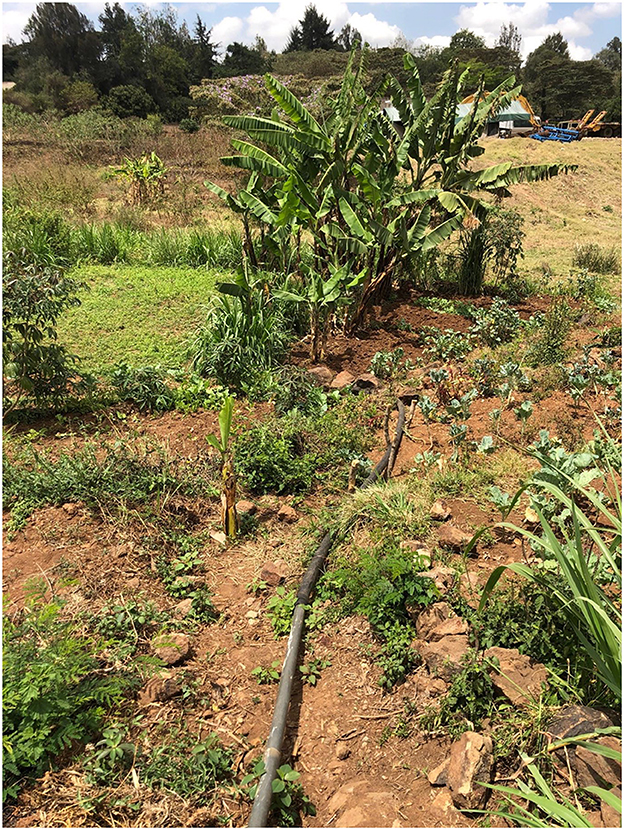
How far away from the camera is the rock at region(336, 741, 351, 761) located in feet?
7.91

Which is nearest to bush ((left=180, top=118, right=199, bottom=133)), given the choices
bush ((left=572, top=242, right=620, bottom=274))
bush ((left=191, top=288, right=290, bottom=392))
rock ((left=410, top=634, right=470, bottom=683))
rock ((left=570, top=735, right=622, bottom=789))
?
bush ((left=572, top=242, right=620, bottom=274))

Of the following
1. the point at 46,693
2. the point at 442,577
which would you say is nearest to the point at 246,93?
the point at 442,577

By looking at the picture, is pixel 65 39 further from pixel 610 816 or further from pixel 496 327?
pixel 610 816

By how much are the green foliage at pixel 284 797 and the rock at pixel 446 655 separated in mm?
748

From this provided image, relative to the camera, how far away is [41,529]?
354 cm

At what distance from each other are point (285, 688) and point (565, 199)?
71.3ft

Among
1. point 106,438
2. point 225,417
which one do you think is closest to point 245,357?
point 106,438

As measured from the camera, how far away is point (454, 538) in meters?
3.30

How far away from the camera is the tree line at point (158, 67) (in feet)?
103

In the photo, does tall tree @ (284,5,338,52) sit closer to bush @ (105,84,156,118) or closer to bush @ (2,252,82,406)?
bush @ (105,84,156,118)

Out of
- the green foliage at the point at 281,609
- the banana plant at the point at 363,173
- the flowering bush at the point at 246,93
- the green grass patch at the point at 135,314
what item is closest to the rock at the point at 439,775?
the green foliage at the point at 281,609

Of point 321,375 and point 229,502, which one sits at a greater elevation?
point 321,375

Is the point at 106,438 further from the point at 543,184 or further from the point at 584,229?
the point at 543,184

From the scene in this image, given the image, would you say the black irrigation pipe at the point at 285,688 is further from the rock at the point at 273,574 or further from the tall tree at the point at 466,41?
the tall tree at the point at 466,41
